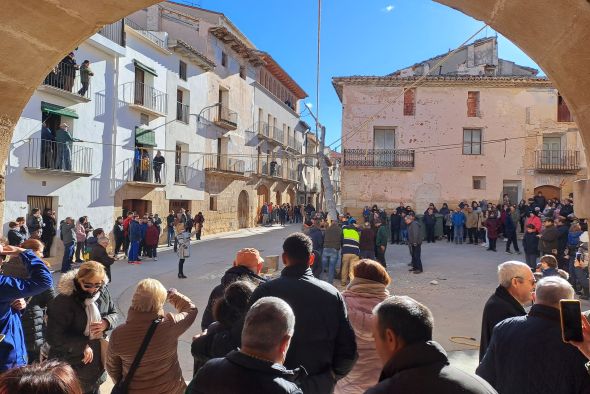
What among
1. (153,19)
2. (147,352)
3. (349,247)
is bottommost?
(349,247)

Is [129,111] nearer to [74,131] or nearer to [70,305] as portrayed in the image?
[74,131]

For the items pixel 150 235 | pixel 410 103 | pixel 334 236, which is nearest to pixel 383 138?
pixel 410 103

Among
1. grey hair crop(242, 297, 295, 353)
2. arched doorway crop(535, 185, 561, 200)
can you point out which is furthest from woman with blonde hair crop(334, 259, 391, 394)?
arched doorway crop(535, 185, 561, 200)

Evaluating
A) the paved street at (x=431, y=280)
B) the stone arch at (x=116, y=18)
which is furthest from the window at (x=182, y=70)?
the stone arch at (x=116, y=18)

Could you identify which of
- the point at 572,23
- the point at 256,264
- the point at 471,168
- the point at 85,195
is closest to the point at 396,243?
the point at 471,168

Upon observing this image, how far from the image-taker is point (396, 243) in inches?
667

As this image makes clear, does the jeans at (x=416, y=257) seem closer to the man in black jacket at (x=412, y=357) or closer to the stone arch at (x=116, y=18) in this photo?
the stone arch at (x=116, y=18)

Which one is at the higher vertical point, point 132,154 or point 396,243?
point 132,154

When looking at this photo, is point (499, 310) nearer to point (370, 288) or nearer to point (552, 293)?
point (552, 293)

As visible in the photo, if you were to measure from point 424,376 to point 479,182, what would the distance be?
2230cm

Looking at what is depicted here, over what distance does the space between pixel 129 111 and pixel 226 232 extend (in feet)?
31.4

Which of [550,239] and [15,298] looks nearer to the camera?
[15,298]

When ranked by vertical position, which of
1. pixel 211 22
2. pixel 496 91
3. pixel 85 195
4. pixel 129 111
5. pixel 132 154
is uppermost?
pixel 211 22

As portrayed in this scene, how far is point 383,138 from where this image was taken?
22594 mm
